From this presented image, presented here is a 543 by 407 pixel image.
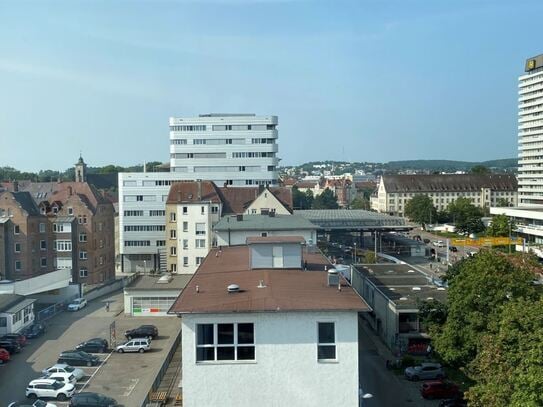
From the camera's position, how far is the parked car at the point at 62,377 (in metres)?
25.1

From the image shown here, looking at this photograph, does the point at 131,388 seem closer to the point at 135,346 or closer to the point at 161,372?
the point at 161,372

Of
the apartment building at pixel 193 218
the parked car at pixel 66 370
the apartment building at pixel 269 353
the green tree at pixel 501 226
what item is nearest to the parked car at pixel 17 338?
the parked car at pixel 66 370

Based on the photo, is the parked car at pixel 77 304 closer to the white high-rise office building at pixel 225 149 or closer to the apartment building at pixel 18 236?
the apartment building at pixel 18 236

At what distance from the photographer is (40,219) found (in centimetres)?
4906

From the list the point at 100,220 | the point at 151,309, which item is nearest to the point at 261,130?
the point at 100,220

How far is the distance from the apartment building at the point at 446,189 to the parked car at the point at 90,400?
109 metres

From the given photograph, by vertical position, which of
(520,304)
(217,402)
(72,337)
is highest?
(520,304)

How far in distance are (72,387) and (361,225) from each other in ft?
144

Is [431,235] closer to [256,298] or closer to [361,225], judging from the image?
[361,225]

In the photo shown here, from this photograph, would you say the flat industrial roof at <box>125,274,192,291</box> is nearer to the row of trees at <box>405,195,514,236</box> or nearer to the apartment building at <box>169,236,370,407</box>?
the apartment building at <box>169,236,370,407</box>

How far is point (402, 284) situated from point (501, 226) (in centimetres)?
4598

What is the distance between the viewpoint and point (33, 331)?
3469 cm

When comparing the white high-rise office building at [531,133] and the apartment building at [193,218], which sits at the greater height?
the white high-rise office building at [531,133]

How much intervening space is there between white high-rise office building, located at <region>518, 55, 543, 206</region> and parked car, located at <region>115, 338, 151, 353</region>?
82.1 meters
